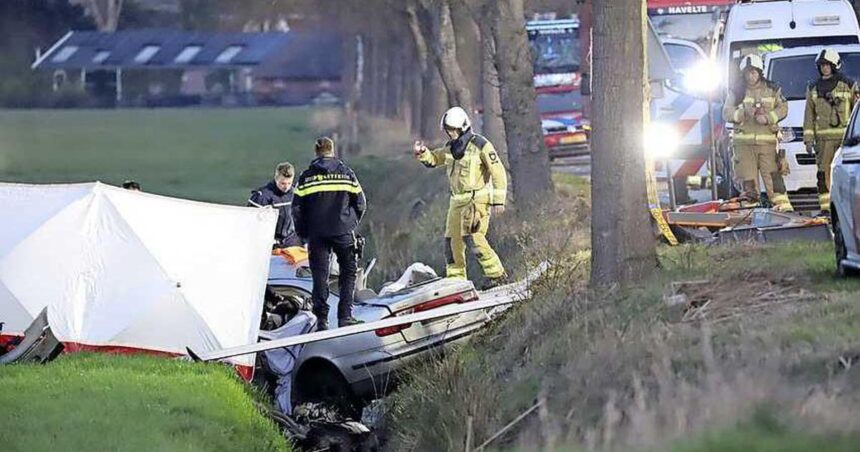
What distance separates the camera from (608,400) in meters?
9.59

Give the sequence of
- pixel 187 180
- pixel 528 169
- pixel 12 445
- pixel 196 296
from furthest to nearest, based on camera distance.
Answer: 1. pixel 187 180
2. pixel 528 169
3. pixel 196 296
4. pixel 12 445

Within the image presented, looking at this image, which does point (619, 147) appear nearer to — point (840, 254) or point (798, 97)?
point (840, 254)

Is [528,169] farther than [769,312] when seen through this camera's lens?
Yes

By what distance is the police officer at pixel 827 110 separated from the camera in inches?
666

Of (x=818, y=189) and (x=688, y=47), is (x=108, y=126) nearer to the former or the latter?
(x=688, y=47)

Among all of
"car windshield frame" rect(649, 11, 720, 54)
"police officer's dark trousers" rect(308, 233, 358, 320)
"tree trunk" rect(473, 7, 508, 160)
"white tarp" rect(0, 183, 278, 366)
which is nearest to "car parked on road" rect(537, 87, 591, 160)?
"tree trunk" rect(473, 7, 508, 160)

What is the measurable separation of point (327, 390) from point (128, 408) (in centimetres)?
306

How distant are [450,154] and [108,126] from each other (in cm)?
6153

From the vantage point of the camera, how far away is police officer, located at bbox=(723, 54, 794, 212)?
58.4 ft

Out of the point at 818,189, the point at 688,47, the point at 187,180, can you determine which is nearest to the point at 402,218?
the point at 688,47

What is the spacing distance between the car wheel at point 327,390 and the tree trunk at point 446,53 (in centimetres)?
1398

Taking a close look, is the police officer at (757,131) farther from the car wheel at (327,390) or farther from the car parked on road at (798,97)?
the car wheel at (327,390)

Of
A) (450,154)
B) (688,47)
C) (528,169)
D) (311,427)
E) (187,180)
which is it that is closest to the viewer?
(311,427)

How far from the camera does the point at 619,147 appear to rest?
13.9 meters
